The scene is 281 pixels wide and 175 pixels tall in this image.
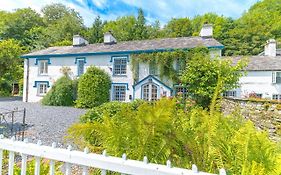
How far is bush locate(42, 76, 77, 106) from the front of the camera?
2158 centimetres

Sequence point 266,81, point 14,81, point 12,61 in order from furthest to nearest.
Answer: point 14,81
point 12,61
point 266,81

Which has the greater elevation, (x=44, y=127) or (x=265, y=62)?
(x=265, y=62)

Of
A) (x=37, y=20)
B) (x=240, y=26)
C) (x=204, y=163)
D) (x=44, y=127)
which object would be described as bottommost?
(x=44, y=127)

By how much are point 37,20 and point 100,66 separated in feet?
150

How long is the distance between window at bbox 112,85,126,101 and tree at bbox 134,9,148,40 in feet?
86.5

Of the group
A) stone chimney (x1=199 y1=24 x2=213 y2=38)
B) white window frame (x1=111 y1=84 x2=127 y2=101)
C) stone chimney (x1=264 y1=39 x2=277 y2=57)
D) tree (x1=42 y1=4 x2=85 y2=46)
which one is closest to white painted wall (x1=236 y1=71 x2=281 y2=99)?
stone chimney (x1=264 y1=39 x2=277 y2=57)

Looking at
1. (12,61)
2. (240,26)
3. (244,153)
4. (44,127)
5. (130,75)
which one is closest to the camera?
(244,153)

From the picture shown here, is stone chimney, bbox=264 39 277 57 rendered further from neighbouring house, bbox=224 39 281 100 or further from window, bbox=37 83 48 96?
window, bbox=37 83 48 96

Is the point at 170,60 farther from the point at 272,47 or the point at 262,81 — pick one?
the point at 272,47

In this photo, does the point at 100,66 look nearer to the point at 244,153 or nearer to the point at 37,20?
the point at 244,153

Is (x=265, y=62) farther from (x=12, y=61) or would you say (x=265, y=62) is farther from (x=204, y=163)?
(x=12, y=61)

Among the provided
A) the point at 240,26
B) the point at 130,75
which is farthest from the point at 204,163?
the point at 240,26

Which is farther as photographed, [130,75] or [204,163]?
[130,75]

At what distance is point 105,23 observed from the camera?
58.2 metres
